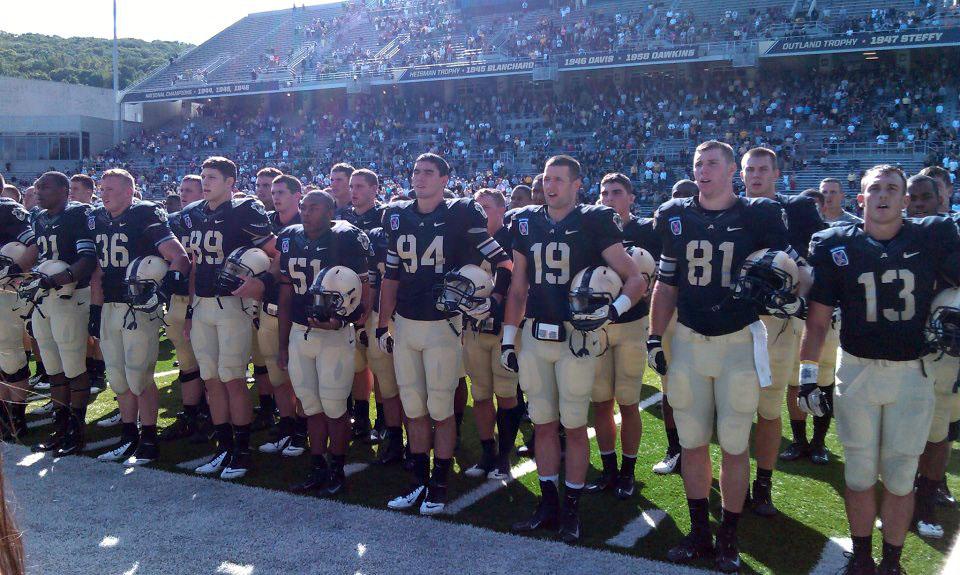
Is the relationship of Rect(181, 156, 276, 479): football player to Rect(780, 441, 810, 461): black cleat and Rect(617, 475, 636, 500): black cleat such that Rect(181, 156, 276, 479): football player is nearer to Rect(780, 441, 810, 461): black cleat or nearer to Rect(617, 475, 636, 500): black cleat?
Rect(617, 475, 636, 500): black cleat

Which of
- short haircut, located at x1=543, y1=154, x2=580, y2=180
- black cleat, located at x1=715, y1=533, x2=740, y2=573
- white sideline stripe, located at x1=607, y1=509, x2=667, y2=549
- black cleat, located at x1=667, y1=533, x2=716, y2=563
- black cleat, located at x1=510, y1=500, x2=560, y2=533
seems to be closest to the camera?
black cleat, located at x1=715, y1=533, x2=740, y2=573

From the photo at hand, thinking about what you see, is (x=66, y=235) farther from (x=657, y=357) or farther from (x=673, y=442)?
(x=673, y=442)

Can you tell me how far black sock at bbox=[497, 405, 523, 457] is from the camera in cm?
545

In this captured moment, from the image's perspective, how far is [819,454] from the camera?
551cm

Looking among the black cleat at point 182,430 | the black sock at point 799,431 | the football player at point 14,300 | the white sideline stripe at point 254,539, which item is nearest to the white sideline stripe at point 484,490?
the white sideline stripe at point 254,539

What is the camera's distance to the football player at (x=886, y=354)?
11.7 feet

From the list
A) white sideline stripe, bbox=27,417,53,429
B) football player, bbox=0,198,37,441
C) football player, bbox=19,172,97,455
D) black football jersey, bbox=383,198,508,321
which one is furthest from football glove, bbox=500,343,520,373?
white sideline stripe, bbox=27,417,53,429

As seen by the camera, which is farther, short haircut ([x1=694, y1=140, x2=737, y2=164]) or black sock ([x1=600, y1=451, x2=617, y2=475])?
black sock ([x1=600, y1=451, x2=617, y2=475])

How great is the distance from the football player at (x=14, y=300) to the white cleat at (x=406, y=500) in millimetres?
3489

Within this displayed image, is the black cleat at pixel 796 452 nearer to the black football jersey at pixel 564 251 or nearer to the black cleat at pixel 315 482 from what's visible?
the black football jersey at pixel 564 251

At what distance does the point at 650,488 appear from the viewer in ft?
16.4

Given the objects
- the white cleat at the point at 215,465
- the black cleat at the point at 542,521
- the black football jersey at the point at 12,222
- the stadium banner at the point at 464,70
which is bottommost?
the white cleat at the point at 215,465

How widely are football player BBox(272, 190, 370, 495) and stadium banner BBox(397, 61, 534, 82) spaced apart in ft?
76.6

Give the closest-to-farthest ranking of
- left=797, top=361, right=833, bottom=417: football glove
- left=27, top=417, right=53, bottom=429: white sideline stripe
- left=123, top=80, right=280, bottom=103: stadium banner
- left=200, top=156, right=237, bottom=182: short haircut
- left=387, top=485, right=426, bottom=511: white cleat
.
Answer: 1. left=797, top=361, right=833, bottom=417: football glove
2. left=387, top=485, right=426, bottom=511: white cleat
3. left=200, top=156, right=237, bottom=182: short haircut
4. left=27, top=417, right=53, bottom=429: white sideline stripe
5. left=123, top=80, right=280, bottom=103: stadium banner
